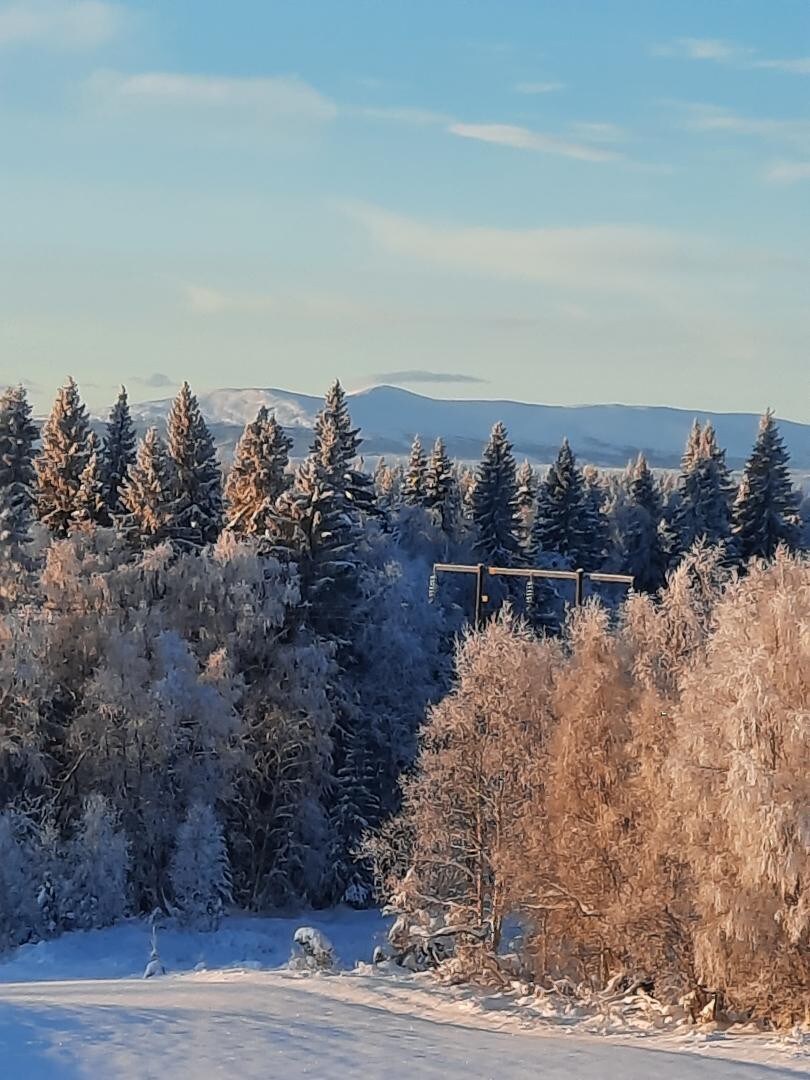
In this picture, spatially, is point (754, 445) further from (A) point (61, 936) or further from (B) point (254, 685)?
(A) point (61, 936)

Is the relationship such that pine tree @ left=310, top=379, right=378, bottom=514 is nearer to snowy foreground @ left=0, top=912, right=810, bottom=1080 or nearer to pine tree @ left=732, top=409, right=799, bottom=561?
pine tree @ left=732, top=409, right=799, bottom=561

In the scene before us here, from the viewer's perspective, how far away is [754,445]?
204 ft

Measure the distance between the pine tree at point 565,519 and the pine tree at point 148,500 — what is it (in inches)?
762

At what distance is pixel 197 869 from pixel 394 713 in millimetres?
10180

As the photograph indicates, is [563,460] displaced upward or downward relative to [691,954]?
upward

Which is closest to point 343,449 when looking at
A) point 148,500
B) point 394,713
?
Result: point 148,500

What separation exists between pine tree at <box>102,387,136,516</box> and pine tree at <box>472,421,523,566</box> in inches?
539

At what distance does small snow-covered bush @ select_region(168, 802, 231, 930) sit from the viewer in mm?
35781

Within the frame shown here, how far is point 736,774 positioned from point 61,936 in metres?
19.5

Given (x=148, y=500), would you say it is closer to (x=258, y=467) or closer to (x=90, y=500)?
(x=90, y=500)

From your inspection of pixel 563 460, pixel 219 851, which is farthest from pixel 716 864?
pixel 563 460

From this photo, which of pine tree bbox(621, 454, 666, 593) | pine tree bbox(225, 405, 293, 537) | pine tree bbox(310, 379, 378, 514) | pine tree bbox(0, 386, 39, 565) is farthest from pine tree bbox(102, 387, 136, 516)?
pine tree bbox(621, 454, 666, 593)

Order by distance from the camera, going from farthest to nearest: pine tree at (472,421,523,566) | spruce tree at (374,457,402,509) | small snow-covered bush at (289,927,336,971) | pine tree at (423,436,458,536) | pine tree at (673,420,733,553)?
spruce tree at (374,457,402,509), pine tree at (673,420,733,553), pine tree at (423,436,458,536), pine tree at (472,421,523,566), small snow-covered bush at (289,927,336,971)

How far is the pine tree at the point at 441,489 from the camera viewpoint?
59.0m
